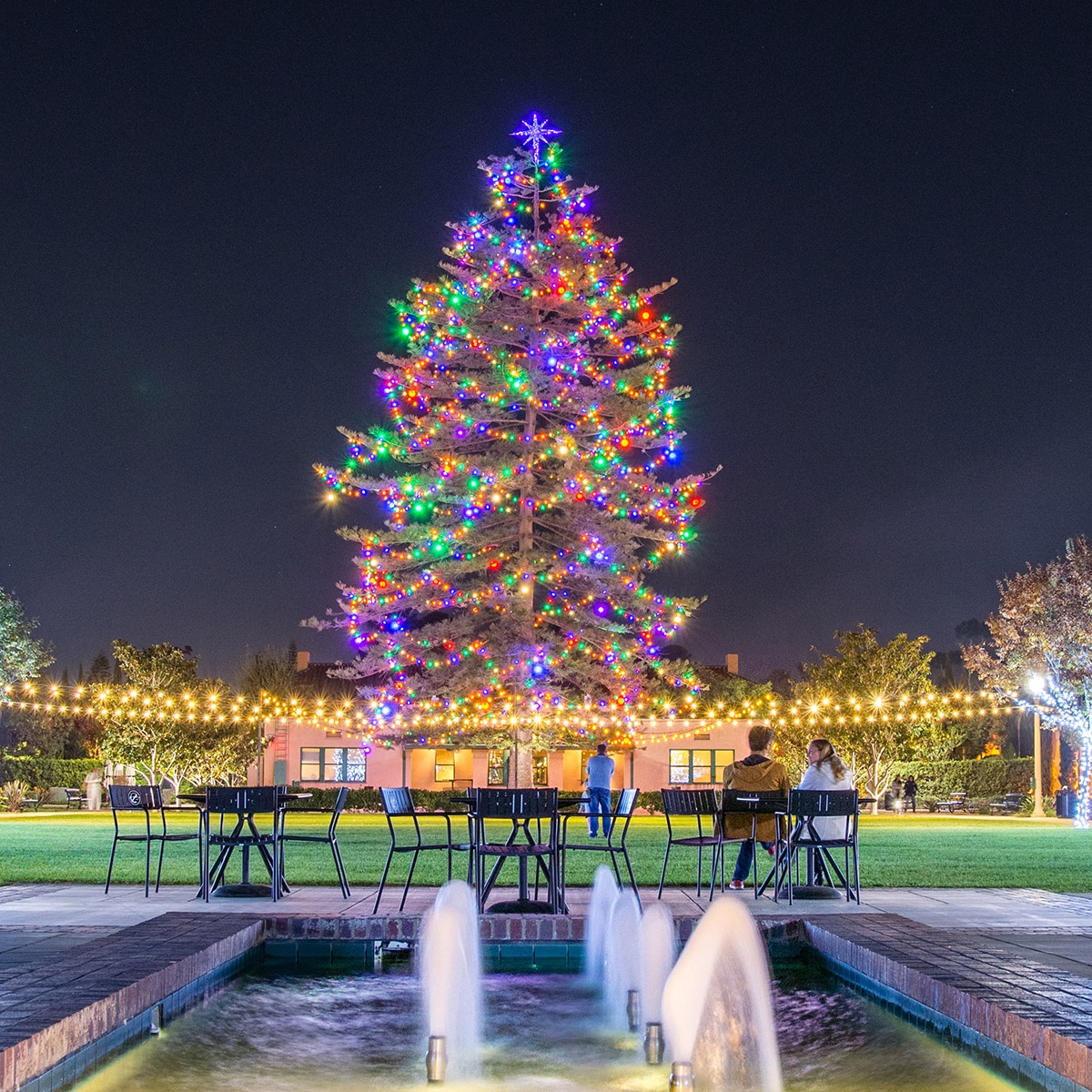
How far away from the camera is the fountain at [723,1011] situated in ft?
16.7

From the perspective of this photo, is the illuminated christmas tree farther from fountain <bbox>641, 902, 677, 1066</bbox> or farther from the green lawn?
fountain <bbox>641, 902, 677, 1066</bbox>

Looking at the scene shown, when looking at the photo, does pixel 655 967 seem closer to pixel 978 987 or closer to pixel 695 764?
pixel 978 987

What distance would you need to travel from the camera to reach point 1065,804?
33.1m

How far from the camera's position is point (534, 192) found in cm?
2594

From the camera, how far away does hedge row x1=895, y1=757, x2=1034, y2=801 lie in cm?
3841

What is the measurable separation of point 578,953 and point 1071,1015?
11.0 feet

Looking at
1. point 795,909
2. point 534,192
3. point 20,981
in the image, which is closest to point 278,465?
point 534,192

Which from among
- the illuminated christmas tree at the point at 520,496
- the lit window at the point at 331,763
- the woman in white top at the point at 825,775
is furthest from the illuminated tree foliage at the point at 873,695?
the woman in white top at the point at 825,775

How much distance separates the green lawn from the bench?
15.4 meters

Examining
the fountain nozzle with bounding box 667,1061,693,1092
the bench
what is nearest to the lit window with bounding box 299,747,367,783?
the bench

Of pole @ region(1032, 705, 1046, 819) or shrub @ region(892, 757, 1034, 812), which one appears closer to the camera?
pole @ region(1032, 705, 1046, 819)

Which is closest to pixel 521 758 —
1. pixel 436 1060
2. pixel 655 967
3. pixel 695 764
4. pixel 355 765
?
pixel 695 764

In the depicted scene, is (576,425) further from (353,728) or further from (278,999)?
(278,999)

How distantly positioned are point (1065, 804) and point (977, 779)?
593 cm
